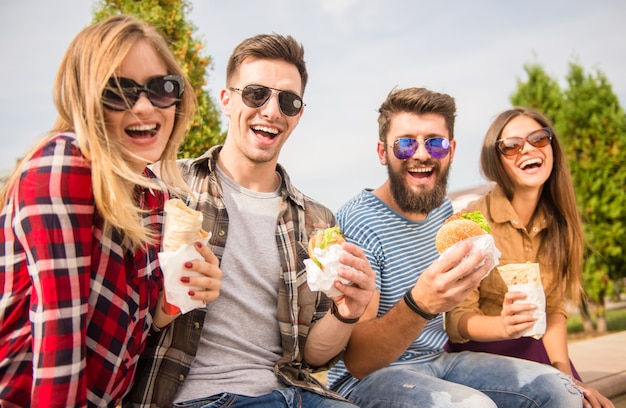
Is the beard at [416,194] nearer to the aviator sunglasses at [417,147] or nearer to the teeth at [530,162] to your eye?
the aviator sunglasses at [417,147]

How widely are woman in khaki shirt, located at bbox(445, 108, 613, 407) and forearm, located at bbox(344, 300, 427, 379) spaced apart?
2.85 ft

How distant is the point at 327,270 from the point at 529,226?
2.28 m

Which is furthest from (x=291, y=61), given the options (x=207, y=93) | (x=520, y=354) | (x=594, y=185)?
(x=594, y=185)

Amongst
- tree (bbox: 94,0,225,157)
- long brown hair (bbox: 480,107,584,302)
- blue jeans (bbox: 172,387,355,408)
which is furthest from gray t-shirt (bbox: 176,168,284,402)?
tree (bbox: 94,0,225,157)

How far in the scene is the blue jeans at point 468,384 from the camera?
290cm

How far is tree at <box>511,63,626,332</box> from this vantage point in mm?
10443

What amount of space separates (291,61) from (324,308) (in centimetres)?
158

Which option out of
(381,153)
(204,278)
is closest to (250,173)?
(204,278)

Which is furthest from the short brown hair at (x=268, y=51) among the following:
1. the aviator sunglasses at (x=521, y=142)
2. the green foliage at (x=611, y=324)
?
the green foliage at (x=611, y=324)

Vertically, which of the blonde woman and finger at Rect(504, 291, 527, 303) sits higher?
the blonde woman

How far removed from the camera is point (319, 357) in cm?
302

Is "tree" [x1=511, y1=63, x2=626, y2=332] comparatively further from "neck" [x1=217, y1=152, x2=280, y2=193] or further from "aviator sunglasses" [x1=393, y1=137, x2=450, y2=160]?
"neck" [x1=217, y1=152, x2=280, y2=193]

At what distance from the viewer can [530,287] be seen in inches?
131

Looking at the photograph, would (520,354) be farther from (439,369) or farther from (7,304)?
(7,304)
